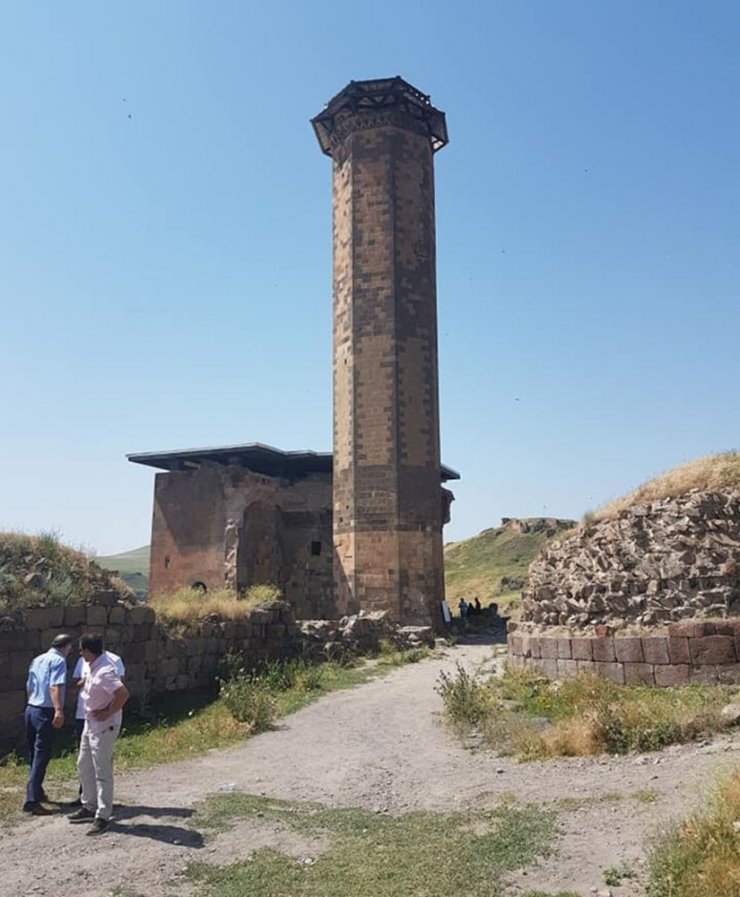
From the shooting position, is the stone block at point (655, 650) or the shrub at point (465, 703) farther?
the stone block at point (655, 650)

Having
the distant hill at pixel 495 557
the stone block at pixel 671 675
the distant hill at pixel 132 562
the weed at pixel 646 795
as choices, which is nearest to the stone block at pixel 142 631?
the stone block at pixel 671 675

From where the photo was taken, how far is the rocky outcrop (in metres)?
10.3

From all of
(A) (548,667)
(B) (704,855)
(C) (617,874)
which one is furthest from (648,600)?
(B) (704,855)

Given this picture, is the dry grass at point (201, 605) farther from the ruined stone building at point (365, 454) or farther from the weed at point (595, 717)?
the ruined stone building at point (365, 454)

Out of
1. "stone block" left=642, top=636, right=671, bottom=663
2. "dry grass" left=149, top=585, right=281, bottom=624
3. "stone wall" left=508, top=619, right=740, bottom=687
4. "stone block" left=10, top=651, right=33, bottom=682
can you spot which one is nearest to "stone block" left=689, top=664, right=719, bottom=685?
"stone wall" left=508, top=619, right=740, bottom=687

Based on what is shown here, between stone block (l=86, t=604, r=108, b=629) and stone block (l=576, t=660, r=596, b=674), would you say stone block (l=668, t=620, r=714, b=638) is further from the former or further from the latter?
stone block (l=86, t=604, r=108, b=629)

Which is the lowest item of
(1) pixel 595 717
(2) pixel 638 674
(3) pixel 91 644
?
(1) pixel 595 717

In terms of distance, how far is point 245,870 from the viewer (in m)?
5.04

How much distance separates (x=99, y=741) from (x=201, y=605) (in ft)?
24.3

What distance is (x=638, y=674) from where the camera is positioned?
10.2 m

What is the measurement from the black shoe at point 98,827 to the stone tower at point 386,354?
16.4 metres

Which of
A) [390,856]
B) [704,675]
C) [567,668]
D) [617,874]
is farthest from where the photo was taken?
[567,668]

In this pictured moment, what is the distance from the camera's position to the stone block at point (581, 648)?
35.7ft

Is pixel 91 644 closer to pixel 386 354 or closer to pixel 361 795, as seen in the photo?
pixel 361 795
